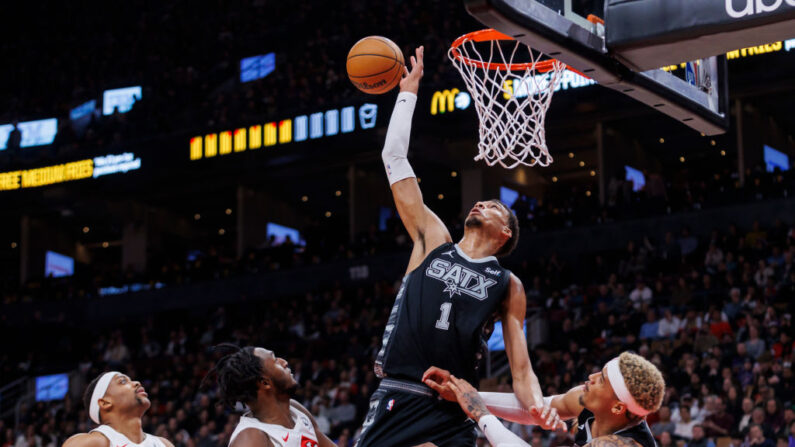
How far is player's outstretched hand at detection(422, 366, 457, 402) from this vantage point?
4.20 metres

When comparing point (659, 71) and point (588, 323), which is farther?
point (588, 323)

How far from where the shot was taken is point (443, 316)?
441 cm

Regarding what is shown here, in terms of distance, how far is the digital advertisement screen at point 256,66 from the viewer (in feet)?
86.4

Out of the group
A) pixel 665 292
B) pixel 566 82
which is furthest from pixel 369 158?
pixel 665 292

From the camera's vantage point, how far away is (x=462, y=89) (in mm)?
19344

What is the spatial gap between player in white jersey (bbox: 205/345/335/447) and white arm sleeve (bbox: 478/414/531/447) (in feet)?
3.69

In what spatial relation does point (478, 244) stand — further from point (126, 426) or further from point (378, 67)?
point (126, 426)

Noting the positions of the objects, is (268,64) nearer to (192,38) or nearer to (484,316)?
(192,38)

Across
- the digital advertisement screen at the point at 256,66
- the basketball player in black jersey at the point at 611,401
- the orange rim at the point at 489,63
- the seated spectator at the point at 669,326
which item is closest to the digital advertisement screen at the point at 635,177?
the seated spectator at the point at 669,326

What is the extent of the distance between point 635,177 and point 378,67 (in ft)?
59.5

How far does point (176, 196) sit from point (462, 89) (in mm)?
11098

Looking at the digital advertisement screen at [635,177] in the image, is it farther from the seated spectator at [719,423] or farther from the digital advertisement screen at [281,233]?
the seated spectator at [719,423]

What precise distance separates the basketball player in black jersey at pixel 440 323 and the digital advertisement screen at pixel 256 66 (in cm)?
2211

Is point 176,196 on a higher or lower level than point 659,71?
higher
